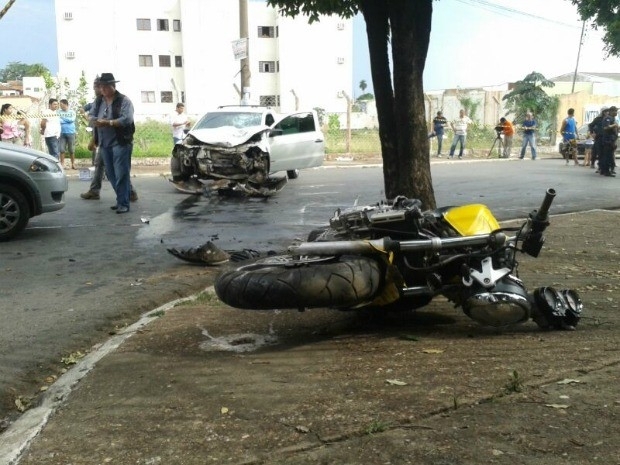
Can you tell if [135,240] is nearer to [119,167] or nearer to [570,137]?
[119,167]

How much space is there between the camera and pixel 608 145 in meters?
18.8

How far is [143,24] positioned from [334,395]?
47.3 metres

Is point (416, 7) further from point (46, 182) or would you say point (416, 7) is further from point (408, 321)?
point (46, 182)

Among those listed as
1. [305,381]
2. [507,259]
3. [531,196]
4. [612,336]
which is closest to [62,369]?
[305,381]

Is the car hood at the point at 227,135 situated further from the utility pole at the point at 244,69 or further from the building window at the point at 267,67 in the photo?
the building window at the point at 267,67

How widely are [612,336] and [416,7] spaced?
4542 mm

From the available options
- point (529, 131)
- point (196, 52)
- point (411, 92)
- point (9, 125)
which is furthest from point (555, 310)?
point (196, 52)

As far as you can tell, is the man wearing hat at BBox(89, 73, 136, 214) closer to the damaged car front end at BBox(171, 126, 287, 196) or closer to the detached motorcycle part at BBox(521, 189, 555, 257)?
the damaged car front end at BBox(171, 126, 287, 196)

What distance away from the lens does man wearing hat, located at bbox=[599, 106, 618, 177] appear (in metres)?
18.6

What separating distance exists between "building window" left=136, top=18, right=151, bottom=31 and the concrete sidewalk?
45.2 m

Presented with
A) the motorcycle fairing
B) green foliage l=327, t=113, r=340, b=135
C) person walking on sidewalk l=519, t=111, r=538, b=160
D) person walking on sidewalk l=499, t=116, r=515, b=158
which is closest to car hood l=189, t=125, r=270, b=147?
the motorcycle fairing

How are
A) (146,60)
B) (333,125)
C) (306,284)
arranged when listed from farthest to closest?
(146,60) → (333,125) → (306,284)

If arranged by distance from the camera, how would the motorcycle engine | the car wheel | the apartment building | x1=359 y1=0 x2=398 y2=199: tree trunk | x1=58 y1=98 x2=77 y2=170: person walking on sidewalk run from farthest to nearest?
the apartment building, x1=58 y1=98 x2=77 y2=170: person walking on sidewalk, the car wheel, x1=359 y1=0 x2=398 y2=199: tree trunk, the motorcycle engine

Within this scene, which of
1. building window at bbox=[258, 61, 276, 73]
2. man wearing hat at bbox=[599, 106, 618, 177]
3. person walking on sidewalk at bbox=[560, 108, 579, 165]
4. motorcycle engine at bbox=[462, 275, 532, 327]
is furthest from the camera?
building window at bbox=[258, 61, 276, 73]
